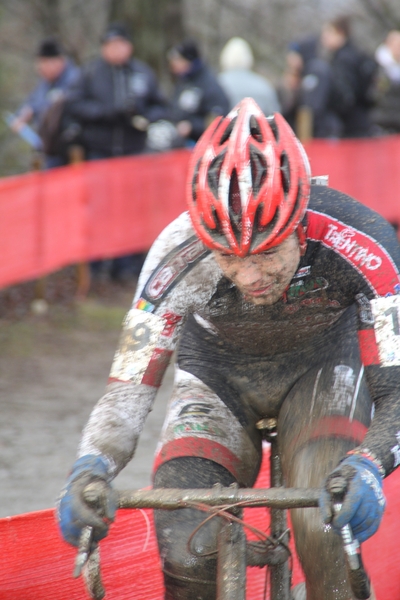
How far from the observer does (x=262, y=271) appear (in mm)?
3049

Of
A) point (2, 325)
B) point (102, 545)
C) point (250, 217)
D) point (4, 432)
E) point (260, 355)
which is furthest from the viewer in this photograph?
point (2, 325)

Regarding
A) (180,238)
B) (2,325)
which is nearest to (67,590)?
(180,238)

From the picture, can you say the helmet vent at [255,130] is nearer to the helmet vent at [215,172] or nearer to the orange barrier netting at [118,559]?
the helmet vent at [215,172]

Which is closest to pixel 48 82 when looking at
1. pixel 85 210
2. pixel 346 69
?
pixel 85 210

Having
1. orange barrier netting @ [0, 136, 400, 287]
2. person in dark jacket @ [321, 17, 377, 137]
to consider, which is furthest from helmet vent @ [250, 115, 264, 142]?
person in dark jacket @ [321, 17, 377, 137]

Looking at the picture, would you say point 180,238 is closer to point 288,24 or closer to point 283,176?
point 283,176

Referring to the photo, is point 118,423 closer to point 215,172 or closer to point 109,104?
point 215,172

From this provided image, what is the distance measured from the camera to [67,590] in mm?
3840

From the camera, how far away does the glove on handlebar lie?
278 centimetres

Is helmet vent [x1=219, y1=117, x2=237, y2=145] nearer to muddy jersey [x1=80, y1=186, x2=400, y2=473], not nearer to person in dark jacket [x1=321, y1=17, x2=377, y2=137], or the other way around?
muddy jersey [x1=80, y1=186, x2=400, y2=473]

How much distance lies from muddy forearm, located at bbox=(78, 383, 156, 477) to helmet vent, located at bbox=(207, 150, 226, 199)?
72 centimetres

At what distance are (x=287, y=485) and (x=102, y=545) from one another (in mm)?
1007

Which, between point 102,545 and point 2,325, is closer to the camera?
point 102,545

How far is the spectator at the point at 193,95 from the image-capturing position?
11016mm
